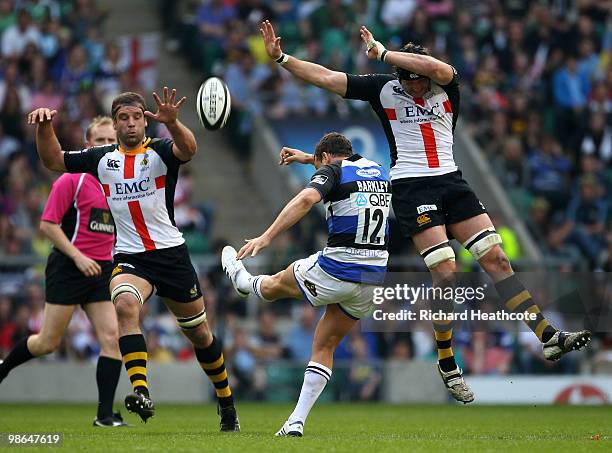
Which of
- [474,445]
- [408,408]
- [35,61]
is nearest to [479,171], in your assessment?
[408,408]

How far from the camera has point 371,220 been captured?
34.3 ft

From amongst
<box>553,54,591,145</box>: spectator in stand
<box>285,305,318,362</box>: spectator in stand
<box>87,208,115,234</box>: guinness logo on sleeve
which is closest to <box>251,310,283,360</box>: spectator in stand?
<box>285,305,318,362</box>: spectator in stand

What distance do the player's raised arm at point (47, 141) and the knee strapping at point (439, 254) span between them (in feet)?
10.3

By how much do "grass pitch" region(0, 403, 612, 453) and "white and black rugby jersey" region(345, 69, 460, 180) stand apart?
7.48 ft

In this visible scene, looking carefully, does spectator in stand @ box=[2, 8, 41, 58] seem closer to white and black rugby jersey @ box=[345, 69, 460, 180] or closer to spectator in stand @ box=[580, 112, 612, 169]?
spectator in stand @ box=[580, 112, 612, 169]

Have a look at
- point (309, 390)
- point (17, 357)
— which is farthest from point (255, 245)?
point (17, 357)

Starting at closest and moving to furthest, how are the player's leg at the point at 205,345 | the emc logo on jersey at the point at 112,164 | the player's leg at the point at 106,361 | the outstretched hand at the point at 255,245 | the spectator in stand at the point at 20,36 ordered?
the outstretched hand at the point at 255,245 < the emc logo on jersey at the point at 112,164 < the player's leg at the point at 205,345 < the player's leg at the point at 106,361 < the spectator in stand at the point at 20,36

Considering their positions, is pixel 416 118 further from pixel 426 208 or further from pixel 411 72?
pixel 426 208

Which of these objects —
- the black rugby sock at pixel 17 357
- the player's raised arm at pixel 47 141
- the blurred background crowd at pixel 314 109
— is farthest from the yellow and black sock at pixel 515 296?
the blurred background crowd at pixel 314 109

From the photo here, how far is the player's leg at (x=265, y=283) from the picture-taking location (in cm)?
1080

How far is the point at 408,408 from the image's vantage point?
644 inches

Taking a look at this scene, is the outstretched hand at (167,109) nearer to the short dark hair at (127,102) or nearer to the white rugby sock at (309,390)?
the short dark hair at (127,102)

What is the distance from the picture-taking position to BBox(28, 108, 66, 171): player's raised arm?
10703 millimetres

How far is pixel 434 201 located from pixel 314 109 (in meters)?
10.3
